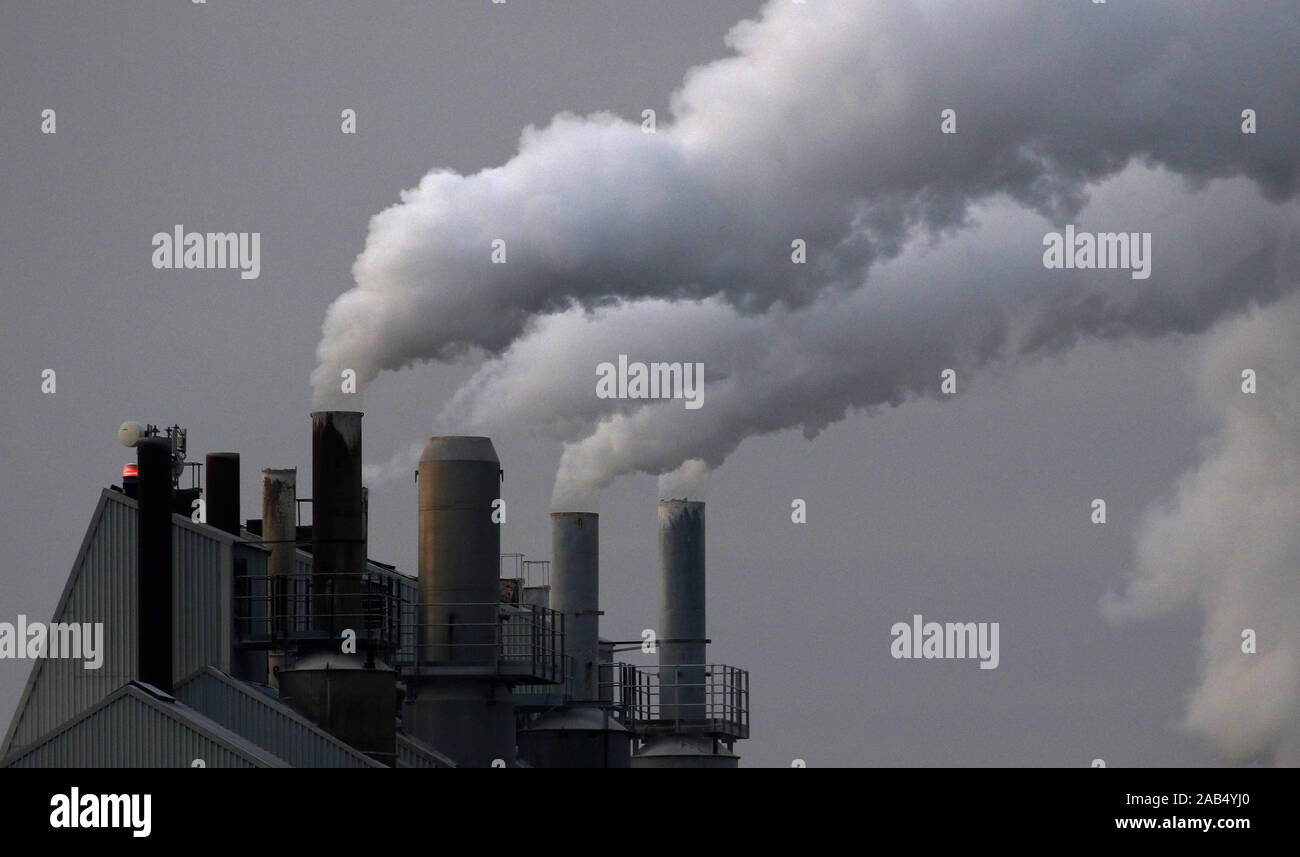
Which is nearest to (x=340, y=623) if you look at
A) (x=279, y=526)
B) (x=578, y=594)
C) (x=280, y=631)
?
(x=280, y=631)

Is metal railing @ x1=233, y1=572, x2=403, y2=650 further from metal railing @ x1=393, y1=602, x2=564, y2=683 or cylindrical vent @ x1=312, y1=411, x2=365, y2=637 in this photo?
Result: metal railing @ x1=393, y1=602, x2=564, y2=683

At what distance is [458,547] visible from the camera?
159 feet

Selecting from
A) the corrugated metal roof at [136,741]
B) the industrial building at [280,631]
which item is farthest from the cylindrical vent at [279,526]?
the corrugated metal roof at [136,741]

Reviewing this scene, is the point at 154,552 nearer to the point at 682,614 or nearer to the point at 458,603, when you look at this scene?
the point at 458,603

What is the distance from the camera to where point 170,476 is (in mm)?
44469

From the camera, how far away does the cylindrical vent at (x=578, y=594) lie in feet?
194

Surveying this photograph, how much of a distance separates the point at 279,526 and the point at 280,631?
17.7ft

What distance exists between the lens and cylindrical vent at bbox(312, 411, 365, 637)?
4631 cm

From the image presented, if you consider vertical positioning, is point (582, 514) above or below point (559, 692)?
above

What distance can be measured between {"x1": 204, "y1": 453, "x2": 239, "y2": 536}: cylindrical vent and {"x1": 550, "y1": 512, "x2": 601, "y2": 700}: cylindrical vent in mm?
10142
